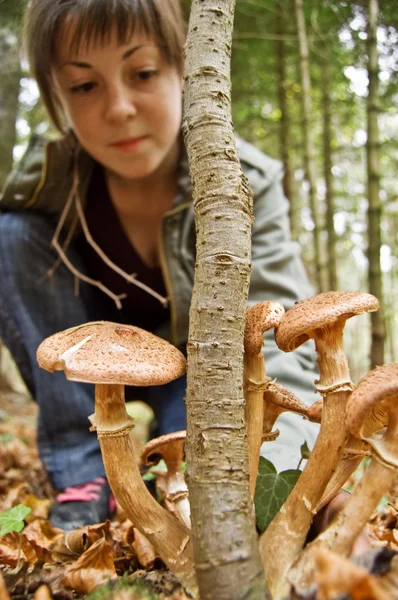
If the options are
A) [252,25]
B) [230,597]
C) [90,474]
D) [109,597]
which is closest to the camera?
[230,597]

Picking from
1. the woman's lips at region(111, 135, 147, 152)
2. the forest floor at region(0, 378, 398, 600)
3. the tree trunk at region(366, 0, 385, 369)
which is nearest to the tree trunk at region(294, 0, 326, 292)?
the tree trunk at region(366, 0, 385, 369)

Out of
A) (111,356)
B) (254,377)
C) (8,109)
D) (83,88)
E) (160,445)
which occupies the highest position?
(8,109)

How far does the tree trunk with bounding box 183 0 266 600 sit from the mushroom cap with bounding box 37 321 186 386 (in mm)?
107

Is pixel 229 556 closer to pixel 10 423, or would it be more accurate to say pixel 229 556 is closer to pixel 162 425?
pixel 162 425

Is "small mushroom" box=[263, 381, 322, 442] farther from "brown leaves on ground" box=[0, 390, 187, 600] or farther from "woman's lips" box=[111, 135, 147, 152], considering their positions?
"woman's lips" box=[111, 135, 147, 152]

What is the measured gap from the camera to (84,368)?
4.59 ft

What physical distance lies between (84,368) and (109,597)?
639 mm

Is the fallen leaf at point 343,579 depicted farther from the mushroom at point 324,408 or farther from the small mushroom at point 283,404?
the small mushroom at point 283,404

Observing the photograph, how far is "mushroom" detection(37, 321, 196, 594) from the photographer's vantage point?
142 centimetres

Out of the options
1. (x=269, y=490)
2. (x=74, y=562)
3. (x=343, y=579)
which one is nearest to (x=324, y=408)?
(x=269, y=490)

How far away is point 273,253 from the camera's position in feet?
12.1

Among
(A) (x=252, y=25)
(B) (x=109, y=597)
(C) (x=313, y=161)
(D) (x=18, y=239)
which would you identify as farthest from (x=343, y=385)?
(A) (x=252, y=25)

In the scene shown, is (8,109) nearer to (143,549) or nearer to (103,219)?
(103,219)

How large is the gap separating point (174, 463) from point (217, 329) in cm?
89
